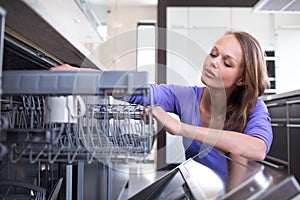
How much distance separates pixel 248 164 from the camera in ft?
1.43

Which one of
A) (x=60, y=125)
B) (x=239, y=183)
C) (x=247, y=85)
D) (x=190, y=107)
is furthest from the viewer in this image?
(x=190, y=107)

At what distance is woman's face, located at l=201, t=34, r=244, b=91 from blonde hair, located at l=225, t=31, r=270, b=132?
0.02m

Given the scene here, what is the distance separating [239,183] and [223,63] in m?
0.45

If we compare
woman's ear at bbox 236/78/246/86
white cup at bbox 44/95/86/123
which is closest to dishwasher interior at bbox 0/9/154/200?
white cup at bbox 44/95/86/123

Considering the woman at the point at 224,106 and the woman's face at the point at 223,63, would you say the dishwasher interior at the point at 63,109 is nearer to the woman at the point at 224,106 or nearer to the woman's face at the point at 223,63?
the woman at the point at 224,106

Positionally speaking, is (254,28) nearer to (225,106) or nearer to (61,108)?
(225,106)

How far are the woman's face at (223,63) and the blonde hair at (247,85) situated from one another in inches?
0.7

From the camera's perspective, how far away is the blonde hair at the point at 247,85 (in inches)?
31.7

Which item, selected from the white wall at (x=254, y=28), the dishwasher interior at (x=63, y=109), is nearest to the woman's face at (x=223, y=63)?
the dishwasher interior at (x=63, y=109)

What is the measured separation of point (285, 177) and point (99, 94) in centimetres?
24

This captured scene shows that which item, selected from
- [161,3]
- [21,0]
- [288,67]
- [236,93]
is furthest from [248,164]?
[288,67]

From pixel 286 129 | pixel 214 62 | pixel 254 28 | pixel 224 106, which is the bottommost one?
pixel 286 129

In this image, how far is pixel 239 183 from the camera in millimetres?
379

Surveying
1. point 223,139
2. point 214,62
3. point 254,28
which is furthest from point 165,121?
point 254,28
